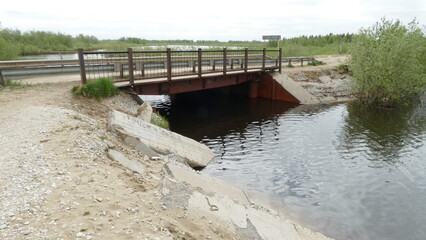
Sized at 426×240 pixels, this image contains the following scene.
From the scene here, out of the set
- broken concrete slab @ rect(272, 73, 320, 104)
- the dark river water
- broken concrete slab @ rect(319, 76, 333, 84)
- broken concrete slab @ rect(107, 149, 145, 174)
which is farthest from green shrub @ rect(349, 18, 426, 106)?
broken concrete slab @ rect(107, 149, 145, 174)

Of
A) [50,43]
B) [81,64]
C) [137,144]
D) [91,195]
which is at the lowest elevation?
[137,144]

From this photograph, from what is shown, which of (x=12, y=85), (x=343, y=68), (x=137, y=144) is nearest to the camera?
(x=137, y=144)

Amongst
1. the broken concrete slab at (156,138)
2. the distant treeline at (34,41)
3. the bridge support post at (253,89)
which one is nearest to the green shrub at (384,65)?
the bridge support post at (253,89)

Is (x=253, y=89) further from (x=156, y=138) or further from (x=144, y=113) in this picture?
(x=156, y=138)

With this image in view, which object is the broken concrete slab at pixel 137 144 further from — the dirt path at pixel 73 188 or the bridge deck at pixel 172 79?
the bridge deck at pixel 172 79

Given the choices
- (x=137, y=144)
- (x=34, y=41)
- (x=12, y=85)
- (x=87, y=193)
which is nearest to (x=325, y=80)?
(x=137, y=144)

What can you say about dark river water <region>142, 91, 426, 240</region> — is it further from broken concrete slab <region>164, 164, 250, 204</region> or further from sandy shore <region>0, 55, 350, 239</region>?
sandy shore <region>0, 55, 350, 239</region>

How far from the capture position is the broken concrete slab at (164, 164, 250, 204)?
8.18 meters

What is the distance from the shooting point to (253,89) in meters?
27.8

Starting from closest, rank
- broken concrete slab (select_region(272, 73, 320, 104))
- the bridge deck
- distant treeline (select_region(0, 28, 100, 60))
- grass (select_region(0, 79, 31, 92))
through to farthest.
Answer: grass (select_region(0, 79, 31, 92)), the bridge deck, broken concrete slab (select_region(272, 73, 320, 104)), distant treeline (select_region(0, 28, 100, 60))

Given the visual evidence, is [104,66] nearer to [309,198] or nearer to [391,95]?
[309,198]

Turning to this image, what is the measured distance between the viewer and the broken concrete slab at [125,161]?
815 centimetres

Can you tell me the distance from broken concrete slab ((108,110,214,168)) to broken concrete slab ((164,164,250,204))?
7.37 ft

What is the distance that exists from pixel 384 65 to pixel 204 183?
1978 cm
